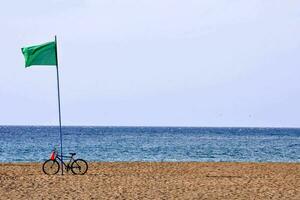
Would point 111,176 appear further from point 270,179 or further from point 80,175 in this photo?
point 270,179

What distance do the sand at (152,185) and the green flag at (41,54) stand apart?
435 centimetres

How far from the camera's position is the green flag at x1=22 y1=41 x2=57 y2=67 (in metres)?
25.9

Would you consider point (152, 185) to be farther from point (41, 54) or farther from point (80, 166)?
point (41, 54)

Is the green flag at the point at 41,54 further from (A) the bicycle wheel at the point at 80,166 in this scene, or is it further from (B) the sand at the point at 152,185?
(B) the sand at the point at 152,185

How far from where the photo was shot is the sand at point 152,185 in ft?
65.5

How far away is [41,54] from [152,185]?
6.99 m

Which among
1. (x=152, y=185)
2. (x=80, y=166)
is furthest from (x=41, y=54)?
(x=152, y=185)

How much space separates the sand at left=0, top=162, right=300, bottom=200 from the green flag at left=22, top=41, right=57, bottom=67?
171 inches

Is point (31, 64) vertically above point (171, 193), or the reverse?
point (31, 64)

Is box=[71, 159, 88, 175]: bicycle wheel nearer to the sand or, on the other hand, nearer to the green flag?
the sand

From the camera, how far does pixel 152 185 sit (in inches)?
904

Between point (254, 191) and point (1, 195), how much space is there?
772cm

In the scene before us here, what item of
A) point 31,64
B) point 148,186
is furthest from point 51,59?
point 148,186

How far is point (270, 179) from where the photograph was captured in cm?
2589
